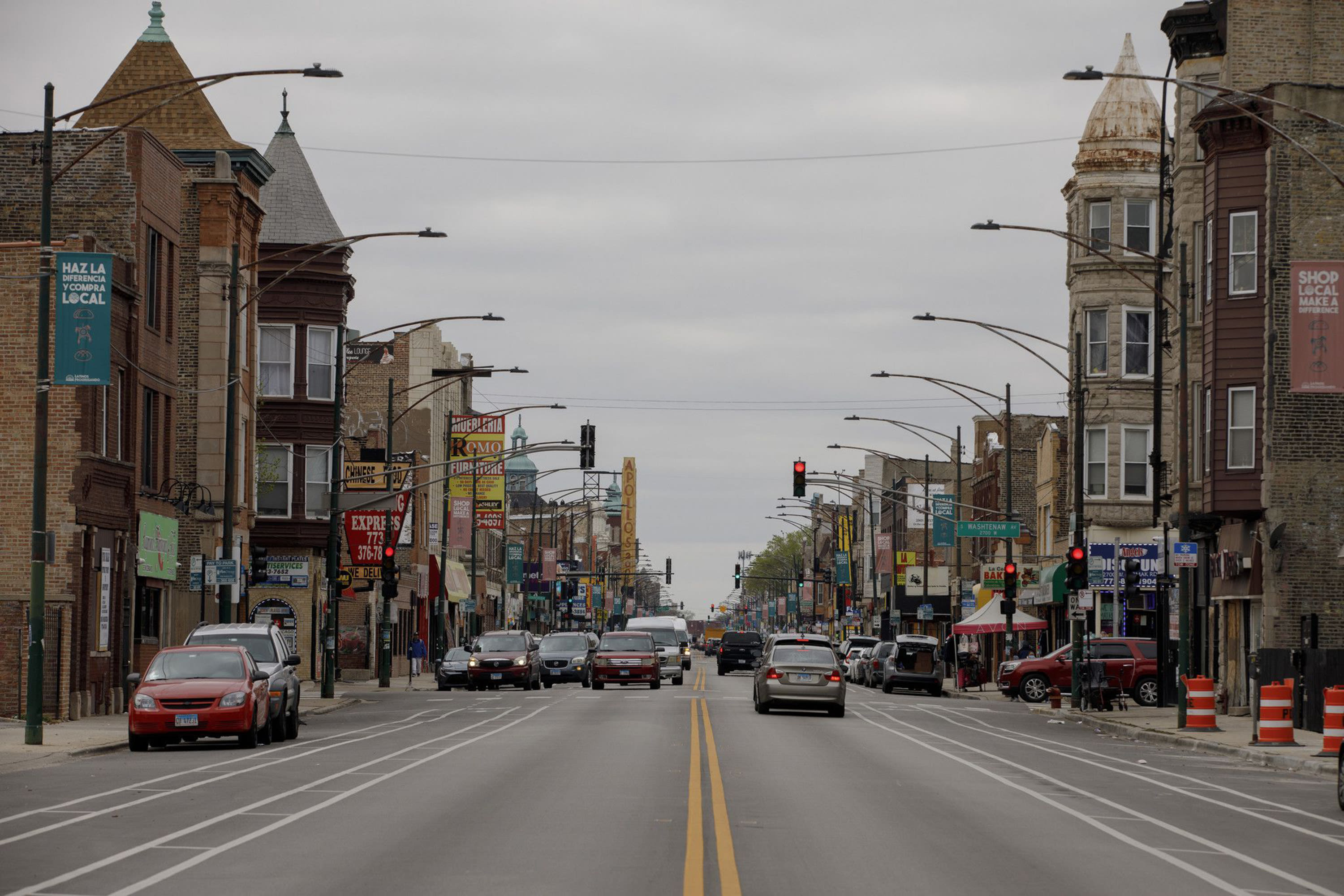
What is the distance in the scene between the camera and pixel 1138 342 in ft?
211

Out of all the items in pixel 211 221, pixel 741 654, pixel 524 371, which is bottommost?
pixel 741 654

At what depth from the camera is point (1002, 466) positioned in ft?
274

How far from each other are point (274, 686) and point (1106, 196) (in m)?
41.6

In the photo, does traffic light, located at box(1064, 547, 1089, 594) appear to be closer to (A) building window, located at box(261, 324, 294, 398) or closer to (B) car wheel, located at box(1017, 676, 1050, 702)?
(B) car wheel, located at box(1017, 676, 1050, 702)

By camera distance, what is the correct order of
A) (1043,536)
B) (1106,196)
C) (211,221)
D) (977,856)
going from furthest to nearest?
(1043,536)
(1106,196)
(211,221)
(977,856)

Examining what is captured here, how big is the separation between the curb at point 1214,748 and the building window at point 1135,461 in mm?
20283

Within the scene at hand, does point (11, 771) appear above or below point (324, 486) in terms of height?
below

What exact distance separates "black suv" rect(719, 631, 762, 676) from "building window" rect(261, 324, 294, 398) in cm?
2656

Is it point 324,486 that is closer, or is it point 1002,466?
point 324,486

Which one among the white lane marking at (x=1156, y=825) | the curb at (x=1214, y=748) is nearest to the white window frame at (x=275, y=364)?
the curb at (x=1214, y=748)

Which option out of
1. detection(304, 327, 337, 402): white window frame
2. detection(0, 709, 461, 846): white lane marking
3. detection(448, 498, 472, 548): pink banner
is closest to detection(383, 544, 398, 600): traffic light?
detection(304, 327, 337, 402): white window frame

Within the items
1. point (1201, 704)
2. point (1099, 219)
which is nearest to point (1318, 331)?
point (1201, 704)

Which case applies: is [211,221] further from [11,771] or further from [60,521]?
[11,771]

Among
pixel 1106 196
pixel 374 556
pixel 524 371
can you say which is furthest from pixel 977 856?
pixel 1106 196
